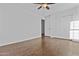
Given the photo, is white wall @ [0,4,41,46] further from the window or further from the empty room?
the window

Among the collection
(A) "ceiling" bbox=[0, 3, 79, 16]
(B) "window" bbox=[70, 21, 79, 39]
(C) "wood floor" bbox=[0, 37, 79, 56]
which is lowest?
(C) "wood floor" bbox=[0, 37, 79, 56]

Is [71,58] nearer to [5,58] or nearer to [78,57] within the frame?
[78,57]

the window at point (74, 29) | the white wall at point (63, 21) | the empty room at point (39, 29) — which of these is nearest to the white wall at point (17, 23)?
the empty room at point (39, 29)

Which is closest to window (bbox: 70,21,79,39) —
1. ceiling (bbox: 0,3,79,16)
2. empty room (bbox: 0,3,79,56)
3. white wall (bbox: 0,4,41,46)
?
empty room (bbox: 0,3,79,56)

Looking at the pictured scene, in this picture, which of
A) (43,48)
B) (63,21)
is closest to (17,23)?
(43,48)

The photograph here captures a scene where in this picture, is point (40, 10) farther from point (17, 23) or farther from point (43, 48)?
point (43, 48)

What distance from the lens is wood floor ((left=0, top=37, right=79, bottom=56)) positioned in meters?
2.05

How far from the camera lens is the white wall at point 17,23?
2.07 m

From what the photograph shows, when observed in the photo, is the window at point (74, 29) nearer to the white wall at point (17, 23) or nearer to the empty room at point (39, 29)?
the empty room at point (39, 29)

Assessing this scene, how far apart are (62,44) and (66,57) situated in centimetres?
17

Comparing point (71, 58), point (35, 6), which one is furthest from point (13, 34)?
point (71, 58)

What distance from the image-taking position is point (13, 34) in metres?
2.10

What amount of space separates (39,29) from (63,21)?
1.07ft

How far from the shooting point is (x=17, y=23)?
2117mm
